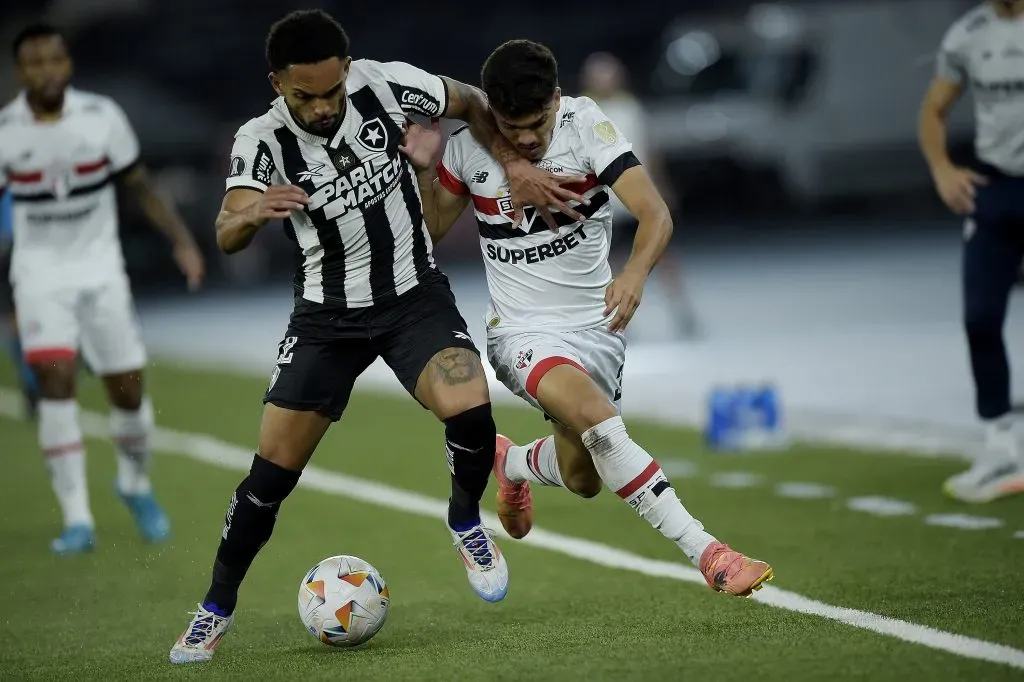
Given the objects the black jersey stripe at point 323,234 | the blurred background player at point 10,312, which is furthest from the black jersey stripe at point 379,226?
the blurred background player at point 10,312

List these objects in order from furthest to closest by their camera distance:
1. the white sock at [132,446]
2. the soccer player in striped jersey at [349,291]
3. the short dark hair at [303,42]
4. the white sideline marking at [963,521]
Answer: the white sock at [132,446]
the white sideline marking at [963,521]
the soccer player in striped jersey at [349,291]
the short dark hair at [303,42]

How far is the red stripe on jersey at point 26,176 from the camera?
8016mm

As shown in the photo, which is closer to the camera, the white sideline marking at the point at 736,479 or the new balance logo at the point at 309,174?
the new balance logo at the point at 309,174

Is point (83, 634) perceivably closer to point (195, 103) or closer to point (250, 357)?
point (250, 357)

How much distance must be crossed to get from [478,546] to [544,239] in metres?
1.23

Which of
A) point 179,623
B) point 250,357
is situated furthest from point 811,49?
point 179,623

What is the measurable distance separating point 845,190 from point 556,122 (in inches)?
941

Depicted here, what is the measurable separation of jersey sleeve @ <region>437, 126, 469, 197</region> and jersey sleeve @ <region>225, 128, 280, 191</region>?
86 centimetres

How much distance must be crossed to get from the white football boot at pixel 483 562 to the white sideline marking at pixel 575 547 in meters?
0.92

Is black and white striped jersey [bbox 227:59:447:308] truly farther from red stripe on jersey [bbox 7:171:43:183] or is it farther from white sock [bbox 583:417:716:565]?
red stripe on jersey [bbox 7:171:43:183]

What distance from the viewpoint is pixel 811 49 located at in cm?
2861

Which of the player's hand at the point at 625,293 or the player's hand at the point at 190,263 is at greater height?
the player's hand at the point at 625,293

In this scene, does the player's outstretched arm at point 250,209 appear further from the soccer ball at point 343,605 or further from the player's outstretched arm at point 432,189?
the soccer ball at point 343,605

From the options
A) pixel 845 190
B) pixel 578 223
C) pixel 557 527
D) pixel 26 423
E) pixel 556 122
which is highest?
pixel 556 122
